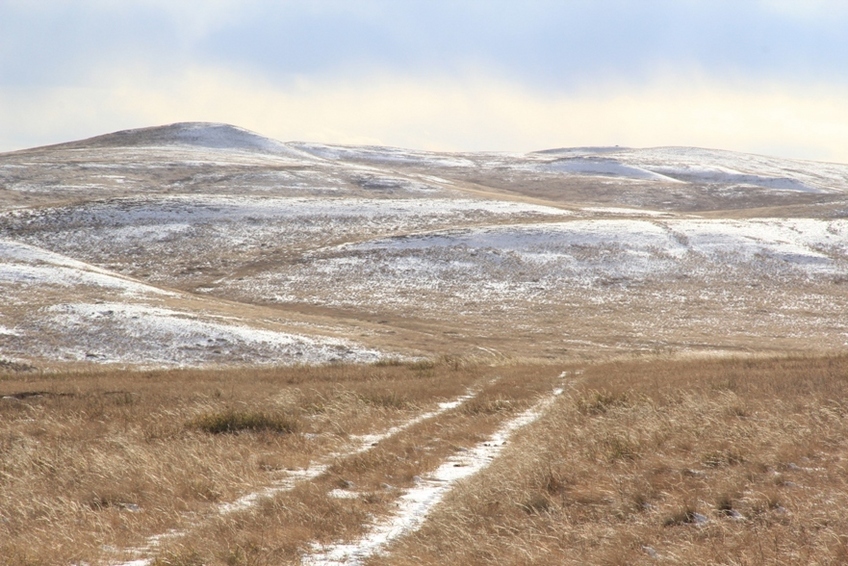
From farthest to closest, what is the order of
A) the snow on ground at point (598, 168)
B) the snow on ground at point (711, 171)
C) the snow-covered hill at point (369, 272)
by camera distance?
the snow on ground at point (598, 168) → the snow on ground at point (711, 171) → the snow-covered hill at point (369, 272)

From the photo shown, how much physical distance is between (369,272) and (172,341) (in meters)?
25.2

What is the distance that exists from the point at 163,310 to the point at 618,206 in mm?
79314

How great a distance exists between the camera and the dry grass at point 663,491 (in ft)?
21.8

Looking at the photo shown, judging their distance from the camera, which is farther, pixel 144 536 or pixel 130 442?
pixel 130 442

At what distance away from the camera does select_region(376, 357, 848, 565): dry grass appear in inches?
261

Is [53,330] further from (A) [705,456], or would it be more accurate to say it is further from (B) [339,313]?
(A) [705,456]

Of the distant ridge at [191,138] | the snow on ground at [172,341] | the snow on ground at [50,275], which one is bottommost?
the snow on ground at [172,341]

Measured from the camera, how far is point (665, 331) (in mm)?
43625

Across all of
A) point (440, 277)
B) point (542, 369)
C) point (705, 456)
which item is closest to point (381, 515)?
point (705, 456)

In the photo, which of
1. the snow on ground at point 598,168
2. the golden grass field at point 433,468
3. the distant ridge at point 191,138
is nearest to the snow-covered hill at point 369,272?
the golden grass field at point 433,468

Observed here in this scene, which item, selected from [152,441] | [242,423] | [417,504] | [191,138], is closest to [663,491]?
[417,504]

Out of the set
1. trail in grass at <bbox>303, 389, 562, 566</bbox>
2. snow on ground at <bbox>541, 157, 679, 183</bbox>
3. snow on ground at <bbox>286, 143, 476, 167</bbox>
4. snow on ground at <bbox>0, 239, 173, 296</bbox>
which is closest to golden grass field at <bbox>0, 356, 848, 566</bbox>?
trail in grass at <bbox>303, 389, 562, 566</bbox>

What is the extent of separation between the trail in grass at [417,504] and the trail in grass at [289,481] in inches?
62.8

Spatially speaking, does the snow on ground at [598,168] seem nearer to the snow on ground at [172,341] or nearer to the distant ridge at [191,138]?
the distant ridge at [191,138]
